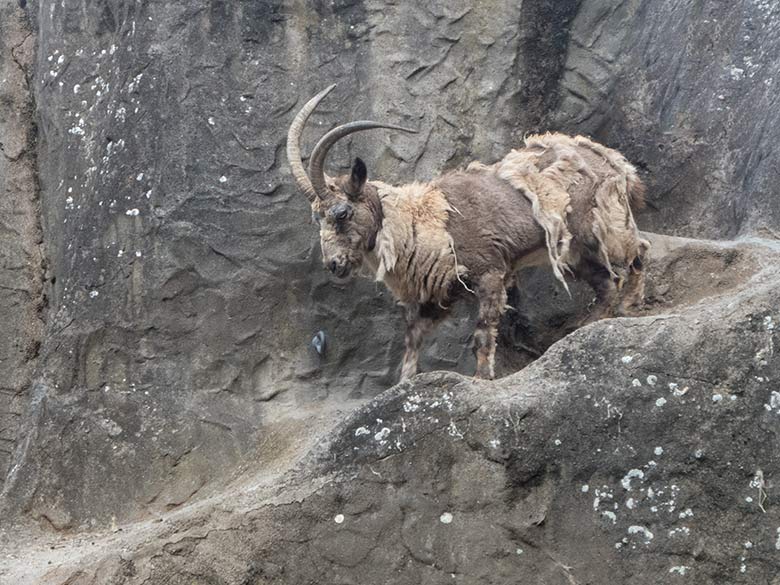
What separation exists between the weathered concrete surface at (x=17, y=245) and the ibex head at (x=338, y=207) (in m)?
2.56

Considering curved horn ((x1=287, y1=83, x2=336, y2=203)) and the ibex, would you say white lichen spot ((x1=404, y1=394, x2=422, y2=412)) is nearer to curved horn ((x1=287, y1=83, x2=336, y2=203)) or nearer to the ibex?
the ibex

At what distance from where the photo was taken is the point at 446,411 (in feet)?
22.0

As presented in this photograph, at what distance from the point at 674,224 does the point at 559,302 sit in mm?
1052

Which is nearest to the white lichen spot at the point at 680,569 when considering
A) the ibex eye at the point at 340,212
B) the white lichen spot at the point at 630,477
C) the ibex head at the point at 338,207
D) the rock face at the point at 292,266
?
the white lichen spot at the point at 630,477

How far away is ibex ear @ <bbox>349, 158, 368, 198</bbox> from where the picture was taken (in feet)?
25.4

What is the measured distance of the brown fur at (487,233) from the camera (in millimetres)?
7762

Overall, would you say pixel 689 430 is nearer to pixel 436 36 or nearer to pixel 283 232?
pixel 283 232

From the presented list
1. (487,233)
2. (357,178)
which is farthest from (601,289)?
(357,178)

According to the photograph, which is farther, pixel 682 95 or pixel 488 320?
pixel 682 95

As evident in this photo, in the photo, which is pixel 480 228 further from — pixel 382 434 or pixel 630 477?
pixel 630 477

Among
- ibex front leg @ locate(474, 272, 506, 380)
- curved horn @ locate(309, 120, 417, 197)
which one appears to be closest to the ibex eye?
curved horn @ locate(309, 120, 417, 197)

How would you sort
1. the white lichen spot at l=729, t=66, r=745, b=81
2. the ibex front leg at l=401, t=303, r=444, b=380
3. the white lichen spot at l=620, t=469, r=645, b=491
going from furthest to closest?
the white lichen spot at l=729, t=66, r=745, b=81
the ibex front leg at l=401, t=303, r=444, b=380
the white lichen spot at l=620, t=469, r=645, b=491

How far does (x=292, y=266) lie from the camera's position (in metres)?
8.61

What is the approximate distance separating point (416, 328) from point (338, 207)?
38.8 inches
